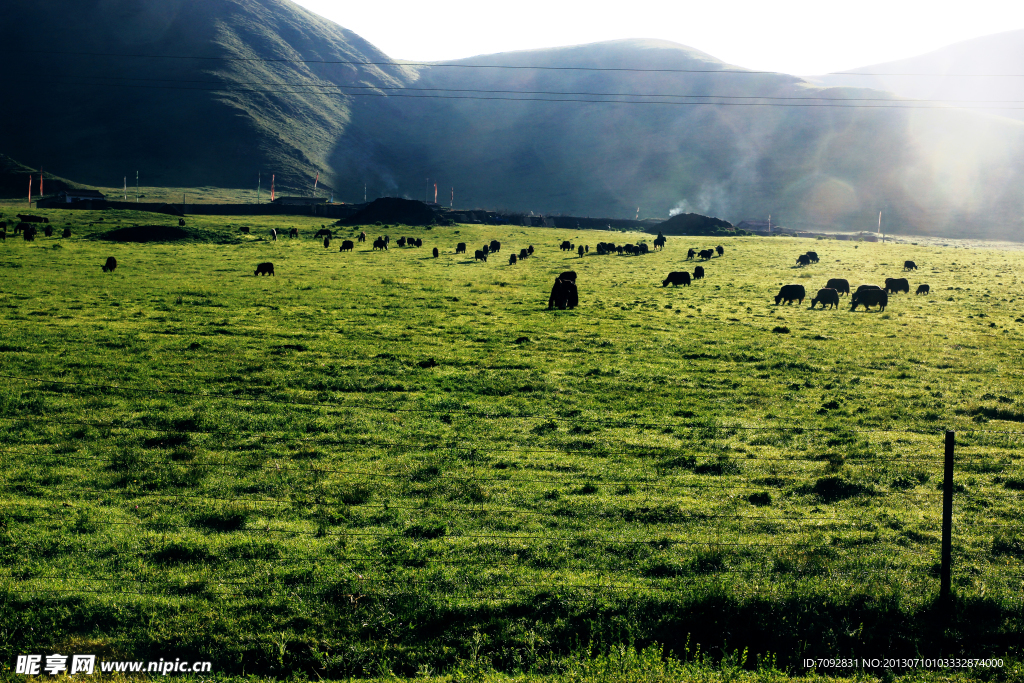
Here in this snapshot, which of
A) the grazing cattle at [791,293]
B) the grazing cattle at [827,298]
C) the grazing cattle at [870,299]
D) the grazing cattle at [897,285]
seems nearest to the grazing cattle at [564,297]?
the grazing cattle at [791,293]

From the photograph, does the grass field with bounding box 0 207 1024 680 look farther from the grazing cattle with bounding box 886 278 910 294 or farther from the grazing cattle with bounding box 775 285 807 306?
the grazing cattle with bounding box 886 278 910 294

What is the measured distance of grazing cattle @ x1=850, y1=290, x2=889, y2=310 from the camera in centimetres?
3297

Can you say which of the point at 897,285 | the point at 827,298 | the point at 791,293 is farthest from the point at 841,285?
the point at 791,293

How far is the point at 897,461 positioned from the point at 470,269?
38.8m

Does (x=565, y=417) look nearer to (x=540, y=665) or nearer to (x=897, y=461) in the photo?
(x=897, y=461)

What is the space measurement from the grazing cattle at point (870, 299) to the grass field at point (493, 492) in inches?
270

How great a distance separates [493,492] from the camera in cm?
1086

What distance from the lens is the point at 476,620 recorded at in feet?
24.1

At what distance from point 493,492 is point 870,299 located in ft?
97.1

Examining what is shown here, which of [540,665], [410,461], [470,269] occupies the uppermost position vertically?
[470,269]

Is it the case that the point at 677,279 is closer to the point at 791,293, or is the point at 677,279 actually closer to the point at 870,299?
the point at 791,293

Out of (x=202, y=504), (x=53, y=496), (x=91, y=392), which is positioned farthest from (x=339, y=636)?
(x=91, y=392)

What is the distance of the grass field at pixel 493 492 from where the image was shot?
7.19 m

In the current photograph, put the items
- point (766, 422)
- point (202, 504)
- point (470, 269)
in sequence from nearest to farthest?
1. point (202, 504)
2. point (766, 422)
3. point (470, 269)
